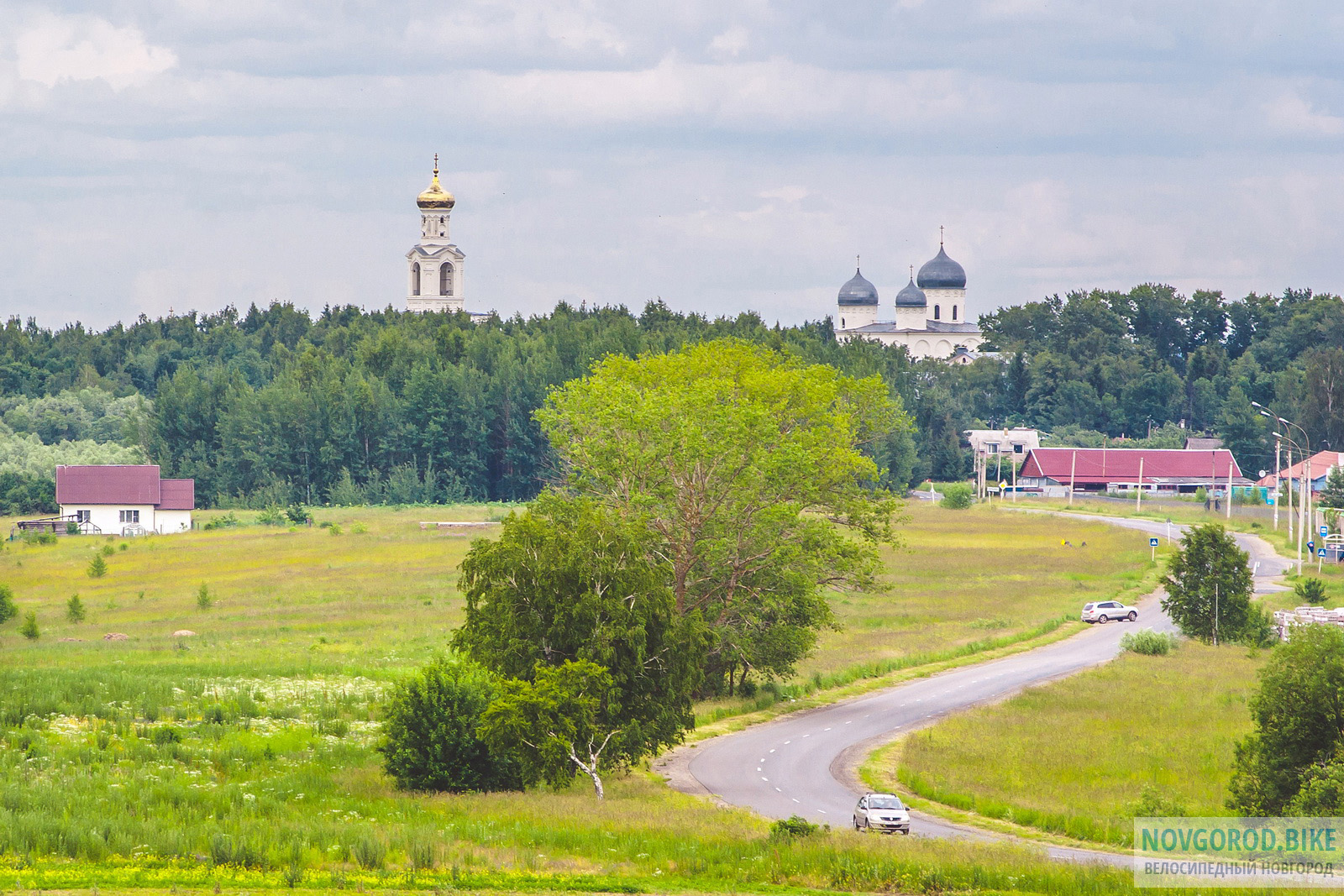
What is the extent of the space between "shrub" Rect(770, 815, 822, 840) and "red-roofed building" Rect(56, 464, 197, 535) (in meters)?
78.7

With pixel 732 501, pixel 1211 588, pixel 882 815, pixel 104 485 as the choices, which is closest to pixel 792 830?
pixel 882 815

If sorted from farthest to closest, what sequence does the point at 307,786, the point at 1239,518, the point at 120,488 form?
the point at 1239,518
the point at 120,488
the point at 307,786

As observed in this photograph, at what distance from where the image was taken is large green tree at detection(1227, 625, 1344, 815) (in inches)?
1010

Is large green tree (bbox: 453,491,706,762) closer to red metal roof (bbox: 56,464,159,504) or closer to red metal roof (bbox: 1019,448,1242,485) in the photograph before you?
red metal roof (bbox: 56,464,159,504)

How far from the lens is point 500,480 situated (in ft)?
430

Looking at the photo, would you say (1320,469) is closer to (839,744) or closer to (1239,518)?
(1239,518)

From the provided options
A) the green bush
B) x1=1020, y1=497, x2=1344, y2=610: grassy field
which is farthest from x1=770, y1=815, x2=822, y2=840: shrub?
x1=1020, y1=497, x2=1344, y2=610: grassy field

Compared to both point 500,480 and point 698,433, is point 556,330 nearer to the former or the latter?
point 500,480

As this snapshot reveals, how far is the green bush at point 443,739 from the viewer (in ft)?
92.7

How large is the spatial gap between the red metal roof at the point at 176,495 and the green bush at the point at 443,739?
2849 inches

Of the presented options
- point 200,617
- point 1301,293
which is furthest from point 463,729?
point 1301,293

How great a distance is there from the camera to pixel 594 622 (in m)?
30.1

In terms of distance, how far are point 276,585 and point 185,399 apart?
71232 millimetres

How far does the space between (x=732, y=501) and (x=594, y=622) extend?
38.7 ft
